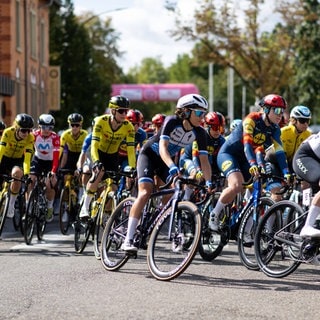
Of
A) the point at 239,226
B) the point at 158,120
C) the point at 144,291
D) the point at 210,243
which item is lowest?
the point at 144,291

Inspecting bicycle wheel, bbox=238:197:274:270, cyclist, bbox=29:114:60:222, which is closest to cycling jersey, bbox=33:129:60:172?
cyclist, bbox=29:114:60:222

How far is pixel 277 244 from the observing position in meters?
9.41

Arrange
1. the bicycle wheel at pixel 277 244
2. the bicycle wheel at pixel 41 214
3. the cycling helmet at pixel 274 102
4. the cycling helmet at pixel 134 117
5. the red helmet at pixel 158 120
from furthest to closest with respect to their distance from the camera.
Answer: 1. the red helmet at pixel 158 120
2. the cycling helmet at pixel 134 117
3. the bicycle wheel at pixel 41 214
4. the cycling helmet at pixel 274 102
5. the bicycle wheel at pixel 277 244

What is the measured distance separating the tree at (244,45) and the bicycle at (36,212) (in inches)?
1202

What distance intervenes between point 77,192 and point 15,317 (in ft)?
27.3

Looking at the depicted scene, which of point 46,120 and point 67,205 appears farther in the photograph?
point 46,120

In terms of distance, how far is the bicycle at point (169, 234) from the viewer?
9016mm

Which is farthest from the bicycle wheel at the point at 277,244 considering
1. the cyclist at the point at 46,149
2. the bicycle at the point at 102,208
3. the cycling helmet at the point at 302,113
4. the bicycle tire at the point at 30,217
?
the cyclist at the point at 46,149

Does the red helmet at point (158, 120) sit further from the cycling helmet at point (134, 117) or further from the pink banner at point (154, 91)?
the pink banner at point (154, 91)

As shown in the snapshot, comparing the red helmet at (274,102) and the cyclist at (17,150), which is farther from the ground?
the red helmet at (274,102)

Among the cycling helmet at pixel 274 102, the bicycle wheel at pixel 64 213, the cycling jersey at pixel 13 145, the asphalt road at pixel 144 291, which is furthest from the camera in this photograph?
the bicycle wheel at pixel 64 213

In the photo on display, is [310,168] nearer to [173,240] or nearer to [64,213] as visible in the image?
[173,240]

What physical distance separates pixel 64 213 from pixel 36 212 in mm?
1119

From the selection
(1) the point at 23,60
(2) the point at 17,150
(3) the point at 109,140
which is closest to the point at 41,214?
(2) the point at 17,150
